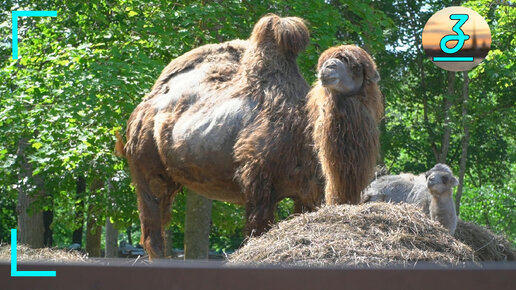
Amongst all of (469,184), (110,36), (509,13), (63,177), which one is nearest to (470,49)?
(509,13)

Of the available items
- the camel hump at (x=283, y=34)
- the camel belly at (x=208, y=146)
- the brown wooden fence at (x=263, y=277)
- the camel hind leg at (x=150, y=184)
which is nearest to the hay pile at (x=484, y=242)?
the camel belly at (x=208, y=146)

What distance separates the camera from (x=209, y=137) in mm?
6926

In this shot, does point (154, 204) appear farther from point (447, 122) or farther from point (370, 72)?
point (447, 122)

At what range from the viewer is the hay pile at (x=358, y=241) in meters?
4.39

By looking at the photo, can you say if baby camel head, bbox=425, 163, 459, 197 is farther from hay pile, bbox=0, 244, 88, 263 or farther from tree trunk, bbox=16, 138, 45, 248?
tree trunk, bbox=16, 138, 45, 248

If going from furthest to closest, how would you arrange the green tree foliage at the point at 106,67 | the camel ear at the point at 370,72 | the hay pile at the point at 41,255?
the green tree foliage at the point at 106,67 → the hay pile at the point at 41,255 → the camel ear at the point at 370,72

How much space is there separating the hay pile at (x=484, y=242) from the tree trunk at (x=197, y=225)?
4645mm

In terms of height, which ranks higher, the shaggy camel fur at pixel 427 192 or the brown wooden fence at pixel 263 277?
the shaggy camel fur at pixel 427 192

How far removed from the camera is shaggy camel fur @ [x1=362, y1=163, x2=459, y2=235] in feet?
19.6

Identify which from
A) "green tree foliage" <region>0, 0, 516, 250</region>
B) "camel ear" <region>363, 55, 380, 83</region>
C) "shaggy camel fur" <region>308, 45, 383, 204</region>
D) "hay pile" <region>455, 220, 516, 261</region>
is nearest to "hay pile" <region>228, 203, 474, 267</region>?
"shaggy camel fur" <region>308, 45, 383, 204</region>

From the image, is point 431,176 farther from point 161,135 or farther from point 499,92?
point 499,92
